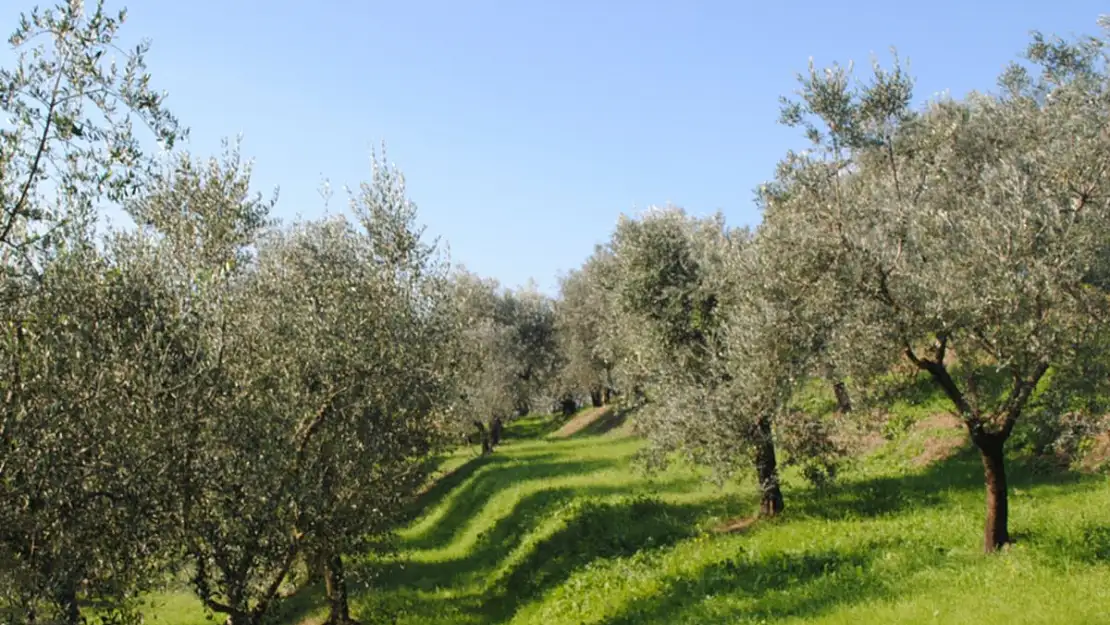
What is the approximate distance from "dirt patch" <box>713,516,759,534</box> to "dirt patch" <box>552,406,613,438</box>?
36591 millimetres

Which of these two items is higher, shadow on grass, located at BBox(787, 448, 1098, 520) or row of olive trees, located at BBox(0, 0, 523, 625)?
row of olive trees, located at BBox(0, 0, 523, 625)

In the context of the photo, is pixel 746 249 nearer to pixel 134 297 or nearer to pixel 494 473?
pixel 134 297

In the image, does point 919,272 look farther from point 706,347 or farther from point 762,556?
point 706,347

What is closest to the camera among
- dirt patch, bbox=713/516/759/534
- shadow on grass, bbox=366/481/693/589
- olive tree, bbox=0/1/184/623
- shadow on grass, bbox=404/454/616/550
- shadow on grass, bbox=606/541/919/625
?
olive tree, bbox=0/1/184/623

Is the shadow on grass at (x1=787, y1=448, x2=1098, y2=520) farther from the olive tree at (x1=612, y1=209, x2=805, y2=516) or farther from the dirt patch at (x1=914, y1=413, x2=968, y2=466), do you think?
the olive tree at (x1=612, y1=209, x2=805, y2=516)

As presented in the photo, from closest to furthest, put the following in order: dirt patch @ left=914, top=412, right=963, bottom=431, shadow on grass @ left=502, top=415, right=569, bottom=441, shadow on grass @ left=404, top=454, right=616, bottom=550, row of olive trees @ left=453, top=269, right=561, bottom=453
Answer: dirt patch @ left=914, top=412, right=963, bottom=431, shadow on grass @ left=404, top=454, right=616, bottom=550, row of olive trees @ left=453, top=269, right=561, bottom=453, shadow on grass @ left=502, top=415, right=569, bottom=441

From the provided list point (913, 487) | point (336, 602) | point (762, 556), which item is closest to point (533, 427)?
point (913, 487)

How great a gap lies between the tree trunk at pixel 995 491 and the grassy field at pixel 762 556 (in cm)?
42

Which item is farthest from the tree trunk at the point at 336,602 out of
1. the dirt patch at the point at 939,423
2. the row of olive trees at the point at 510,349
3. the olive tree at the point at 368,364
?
the row of olive trees at the point at 510,349

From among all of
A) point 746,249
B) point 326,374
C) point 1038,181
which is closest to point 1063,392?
point 1038,181

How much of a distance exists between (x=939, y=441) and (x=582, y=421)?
42.0 metres

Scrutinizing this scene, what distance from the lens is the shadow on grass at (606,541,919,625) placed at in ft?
56.6

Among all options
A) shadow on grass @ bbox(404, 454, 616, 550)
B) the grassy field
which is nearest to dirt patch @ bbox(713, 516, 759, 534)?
the grassy field

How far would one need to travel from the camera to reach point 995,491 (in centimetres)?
1808
